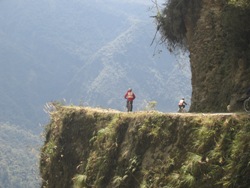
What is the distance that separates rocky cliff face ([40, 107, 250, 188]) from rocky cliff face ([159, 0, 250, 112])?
4.18 m

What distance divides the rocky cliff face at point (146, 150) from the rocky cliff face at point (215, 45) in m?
4.18

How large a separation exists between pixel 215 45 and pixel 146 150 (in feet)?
25.5

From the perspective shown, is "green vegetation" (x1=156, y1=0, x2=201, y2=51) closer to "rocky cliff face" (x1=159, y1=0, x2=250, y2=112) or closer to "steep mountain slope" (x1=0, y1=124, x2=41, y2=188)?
"rocky cliff face" (x1=159, y1=0, x2=250, y2=112)

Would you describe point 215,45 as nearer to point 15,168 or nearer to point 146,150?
point 146,150

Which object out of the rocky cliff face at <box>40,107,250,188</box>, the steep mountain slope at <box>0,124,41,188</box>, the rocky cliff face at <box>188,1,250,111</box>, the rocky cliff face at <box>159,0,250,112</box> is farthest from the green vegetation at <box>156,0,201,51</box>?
the steep mountain slope at <box>0,124,41,188</box>

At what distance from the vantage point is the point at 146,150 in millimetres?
11633

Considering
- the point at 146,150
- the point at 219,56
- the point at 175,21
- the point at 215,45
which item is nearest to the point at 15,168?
the point at 175,21

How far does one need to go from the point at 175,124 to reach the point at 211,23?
8.83 metres

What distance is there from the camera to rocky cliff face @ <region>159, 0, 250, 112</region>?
14.5m

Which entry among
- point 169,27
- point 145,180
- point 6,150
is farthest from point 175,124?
point 6,150

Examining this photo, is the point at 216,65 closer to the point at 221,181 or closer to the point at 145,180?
the point at 145,180

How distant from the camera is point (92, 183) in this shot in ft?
45.0

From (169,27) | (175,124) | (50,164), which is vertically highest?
(169,27)

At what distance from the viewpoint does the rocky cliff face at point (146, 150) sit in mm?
8500
